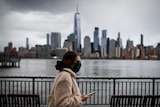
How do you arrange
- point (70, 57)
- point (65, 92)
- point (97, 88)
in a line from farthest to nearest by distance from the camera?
point (97, 88), point (70, 57), point (65, 92)

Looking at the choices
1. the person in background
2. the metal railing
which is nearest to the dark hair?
the person in background

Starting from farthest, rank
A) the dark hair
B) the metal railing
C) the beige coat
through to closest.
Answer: the metal railing < the dark hair < the beige coat

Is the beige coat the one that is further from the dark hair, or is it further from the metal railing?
the metal railing

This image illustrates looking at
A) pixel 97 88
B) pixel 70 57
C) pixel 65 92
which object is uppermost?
pixel 70 57

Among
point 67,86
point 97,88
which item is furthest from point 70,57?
point 97,88

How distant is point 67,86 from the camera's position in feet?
7.71

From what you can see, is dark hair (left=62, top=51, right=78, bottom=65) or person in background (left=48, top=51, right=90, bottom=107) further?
dark hair (left=62, top=51, right=78, bottom=65)

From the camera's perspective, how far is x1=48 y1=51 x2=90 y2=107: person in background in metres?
2.34

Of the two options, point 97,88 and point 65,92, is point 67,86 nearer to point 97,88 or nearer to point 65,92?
point 65,92

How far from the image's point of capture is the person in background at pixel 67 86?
2344mm

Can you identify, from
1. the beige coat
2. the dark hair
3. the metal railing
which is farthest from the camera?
the metal railing

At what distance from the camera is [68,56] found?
2467 mm

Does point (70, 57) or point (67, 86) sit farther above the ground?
point (70, 57)

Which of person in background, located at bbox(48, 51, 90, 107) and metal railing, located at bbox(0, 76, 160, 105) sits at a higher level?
person in background, located at bbox(48, 51, 90, 107)
